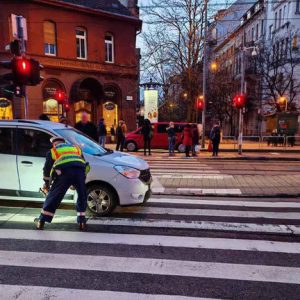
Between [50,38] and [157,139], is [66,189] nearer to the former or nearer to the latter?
[157,139]

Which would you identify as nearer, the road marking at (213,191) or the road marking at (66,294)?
the road marking at (66,294)

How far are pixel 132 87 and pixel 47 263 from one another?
86.0 feet

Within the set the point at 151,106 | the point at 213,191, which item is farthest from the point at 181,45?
the point at 213,191

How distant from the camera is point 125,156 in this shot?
7.00 metres

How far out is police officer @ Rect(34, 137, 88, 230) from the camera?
5453mm

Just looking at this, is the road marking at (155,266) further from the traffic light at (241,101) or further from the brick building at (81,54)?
the brick building at (81,54)

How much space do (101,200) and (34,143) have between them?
166 cm

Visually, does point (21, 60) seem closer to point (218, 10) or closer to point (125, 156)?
point (125, 156)

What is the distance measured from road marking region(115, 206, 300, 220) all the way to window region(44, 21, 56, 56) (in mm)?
22207

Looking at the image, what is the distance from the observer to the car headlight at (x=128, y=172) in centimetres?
623

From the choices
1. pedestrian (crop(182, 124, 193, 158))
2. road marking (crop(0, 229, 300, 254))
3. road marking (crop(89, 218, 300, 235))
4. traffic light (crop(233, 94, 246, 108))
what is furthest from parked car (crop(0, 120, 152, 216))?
traffic light (crop(233, 94, 246, 108))

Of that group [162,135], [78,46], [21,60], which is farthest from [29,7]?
[21,60]

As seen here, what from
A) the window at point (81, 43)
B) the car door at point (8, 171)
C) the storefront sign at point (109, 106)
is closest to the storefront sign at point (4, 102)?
the window at point (81, 43)

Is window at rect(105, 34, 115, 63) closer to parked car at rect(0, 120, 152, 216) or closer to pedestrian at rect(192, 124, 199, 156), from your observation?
pedestrian at rect(192, 124, 199, 156)
